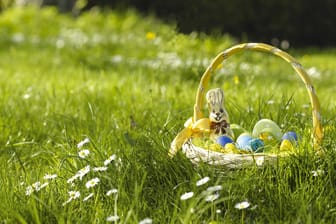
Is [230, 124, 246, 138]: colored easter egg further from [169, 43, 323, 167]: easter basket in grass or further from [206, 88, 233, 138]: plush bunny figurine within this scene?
[206, 88, 233, 138]: plush bunny figurine

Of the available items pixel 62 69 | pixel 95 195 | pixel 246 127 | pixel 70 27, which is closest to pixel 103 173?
pixel 95 195

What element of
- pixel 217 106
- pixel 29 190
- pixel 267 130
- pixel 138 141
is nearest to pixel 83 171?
pixel 29 190

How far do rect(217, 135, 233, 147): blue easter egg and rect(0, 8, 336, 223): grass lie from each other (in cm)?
20

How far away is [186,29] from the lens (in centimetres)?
472

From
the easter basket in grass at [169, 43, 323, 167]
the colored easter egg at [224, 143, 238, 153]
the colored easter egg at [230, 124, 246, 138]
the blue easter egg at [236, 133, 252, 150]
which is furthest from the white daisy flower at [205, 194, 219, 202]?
the colored easter egg at [230, 124, 246, 138]

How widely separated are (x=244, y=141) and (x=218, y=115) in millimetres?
152

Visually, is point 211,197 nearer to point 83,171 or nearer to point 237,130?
point 83,171

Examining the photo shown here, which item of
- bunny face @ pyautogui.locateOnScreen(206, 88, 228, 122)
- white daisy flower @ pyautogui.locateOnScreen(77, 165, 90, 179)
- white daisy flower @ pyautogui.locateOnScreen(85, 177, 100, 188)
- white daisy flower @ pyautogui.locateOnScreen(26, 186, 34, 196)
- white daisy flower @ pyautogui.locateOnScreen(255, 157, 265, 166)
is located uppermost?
bunny face @ pyautogui.locateOnScreen(206, 88, 228, 122)

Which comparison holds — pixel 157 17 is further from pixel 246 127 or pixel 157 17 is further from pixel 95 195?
pixel 95 195

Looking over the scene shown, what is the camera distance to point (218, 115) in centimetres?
265

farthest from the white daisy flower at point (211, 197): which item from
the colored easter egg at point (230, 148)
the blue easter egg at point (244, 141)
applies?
the blue easter egg at point (244, 141)

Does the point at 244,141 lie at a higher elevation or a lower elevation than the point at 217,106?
lower

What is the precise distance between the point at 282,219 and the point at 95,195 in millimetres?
624

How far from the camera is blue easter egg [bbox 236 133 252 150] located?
2.54 m
